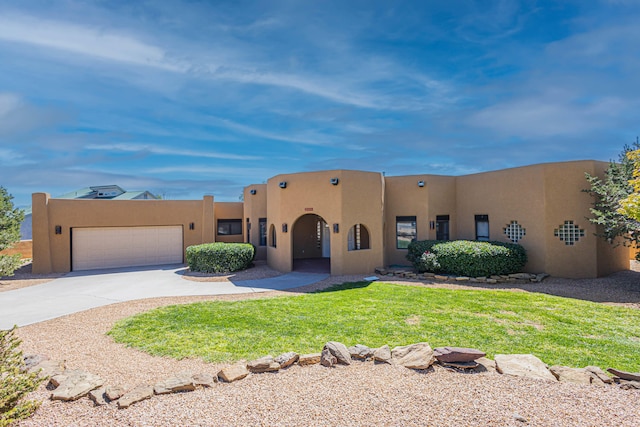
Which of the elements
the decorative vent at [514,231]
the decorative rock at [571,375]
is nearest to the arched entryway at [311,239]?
the decorative vent at [514,231]

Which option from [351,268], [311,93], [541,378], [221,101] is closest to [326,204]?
[351,268]

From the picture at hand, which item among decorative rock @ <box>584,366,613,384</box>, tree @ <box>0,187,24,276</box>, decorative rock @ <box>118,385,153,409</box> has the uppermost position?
tree @ <box>0,187,24,276</box>

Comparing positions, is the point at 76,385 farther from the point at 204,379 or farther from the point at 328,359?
the point at 328,359

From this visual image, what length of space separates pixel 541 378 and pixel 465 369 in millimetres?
942

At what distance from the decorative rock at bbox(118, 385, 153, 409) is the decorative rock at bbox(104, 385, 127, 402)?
86 mm

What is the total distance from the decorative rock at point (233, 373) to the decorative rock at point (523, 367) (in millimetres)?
3652

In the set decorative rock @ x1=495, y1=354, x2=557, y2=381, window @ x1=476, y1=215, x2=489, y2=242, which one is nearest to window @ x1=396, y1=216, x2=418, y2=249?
window @ x1=476, y1=215, x2=489, y2=242

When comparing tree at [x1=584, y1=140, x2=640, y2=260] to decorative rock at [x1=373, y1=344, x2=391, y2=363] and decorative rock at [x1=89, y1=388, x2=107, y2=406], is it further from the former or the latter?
decorative rock at [x1=89, y1=388, x2=107, y2=406]

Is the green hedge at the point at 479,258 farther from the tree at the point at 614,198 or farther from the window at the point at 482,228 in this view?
the tree at the point at 614,198

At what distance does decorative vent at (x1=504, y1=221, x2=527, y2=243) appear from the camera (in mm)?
13078

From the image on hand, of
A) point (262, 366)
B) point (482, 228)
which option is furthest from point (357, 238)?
point (262, 366)

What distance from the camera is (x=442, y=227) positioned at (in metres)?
15.6

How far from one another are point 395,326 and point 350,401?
11.1 feet

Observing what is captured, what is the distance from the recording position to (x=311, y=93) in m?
15.1
